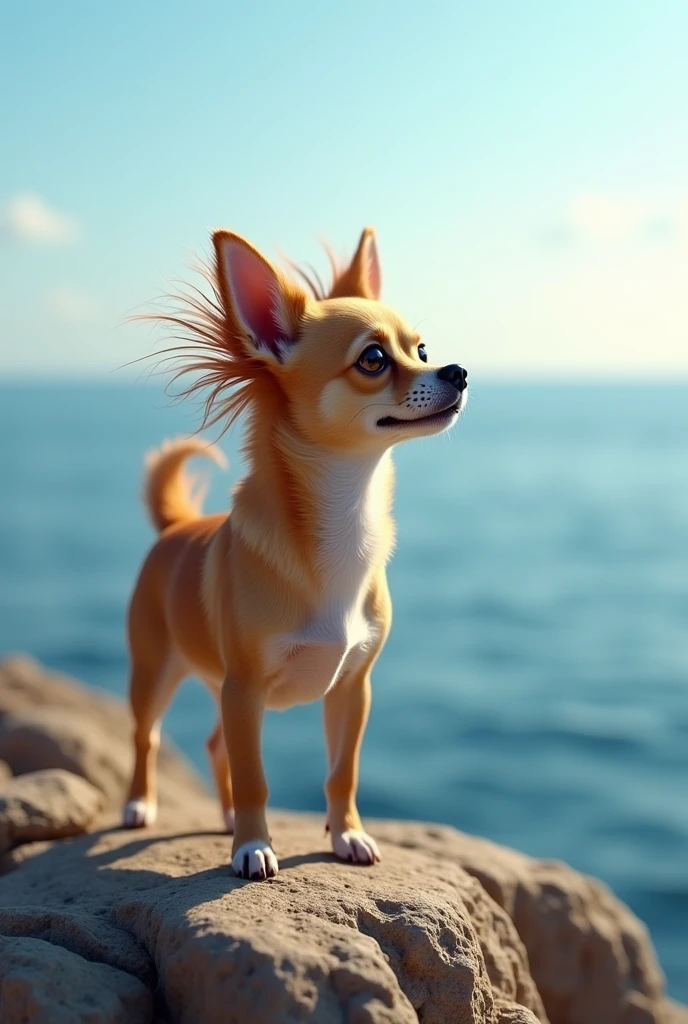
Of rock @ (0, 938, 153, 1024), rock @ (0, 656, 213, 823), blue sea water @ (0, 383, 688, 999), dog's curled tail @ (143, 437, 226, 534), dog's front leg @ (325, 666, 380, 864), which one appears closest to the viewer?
rock @ (0, 938, 153, 1024)

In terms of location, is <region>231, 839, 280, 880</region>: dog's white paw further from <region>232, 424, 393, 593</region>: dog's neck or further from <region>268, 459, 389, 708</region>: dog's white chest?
<region>232, 424, 393, 593</region>: dog's neck

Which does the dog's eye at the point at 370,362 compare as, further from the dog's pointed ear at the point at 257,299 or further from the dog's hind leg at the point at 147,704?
the dog's hind leg at the point at 147,704

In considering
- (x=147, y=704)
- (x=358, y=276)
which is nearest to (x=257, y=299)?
(x=358, y=276)

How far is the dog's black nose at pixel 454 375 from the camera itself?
3.85 m

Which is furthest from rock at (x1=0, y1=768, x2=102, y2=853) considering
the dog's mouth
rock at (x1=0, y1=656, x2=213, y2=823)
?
the dog's mouth

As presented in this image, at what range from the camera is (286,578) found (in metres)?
3.98

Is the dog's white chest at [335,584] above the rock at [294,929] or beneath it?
above

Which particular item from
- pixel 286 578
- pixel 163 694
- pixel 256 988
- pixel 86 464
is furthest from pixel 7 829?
pixel 86 464

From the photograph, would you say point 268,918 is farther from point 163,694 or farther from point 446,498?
point 446,498

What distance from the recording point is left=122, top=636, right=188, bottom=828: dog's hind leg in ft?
16.3

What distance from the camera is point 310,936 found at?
10.6 ft

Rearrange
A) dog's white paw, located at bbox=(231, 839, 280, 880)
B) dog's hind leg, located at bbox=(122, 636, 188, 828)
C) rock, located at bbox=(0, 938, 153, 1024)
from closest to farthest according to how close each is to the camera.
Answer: rock, located at bbox=(0, 938, 153, 1024)
dog's white paw, located at bbox=(231, 839, 280, 880)
dog's hind leg, located at bbox=(122, 636, 188, 828)

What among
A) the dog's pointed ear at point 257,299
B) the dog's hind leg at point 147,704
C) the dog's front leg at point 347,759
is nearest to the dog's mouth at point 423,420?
the dog's pointed ear at point 257,299

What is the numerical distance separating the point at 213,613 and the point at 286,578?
472mm
